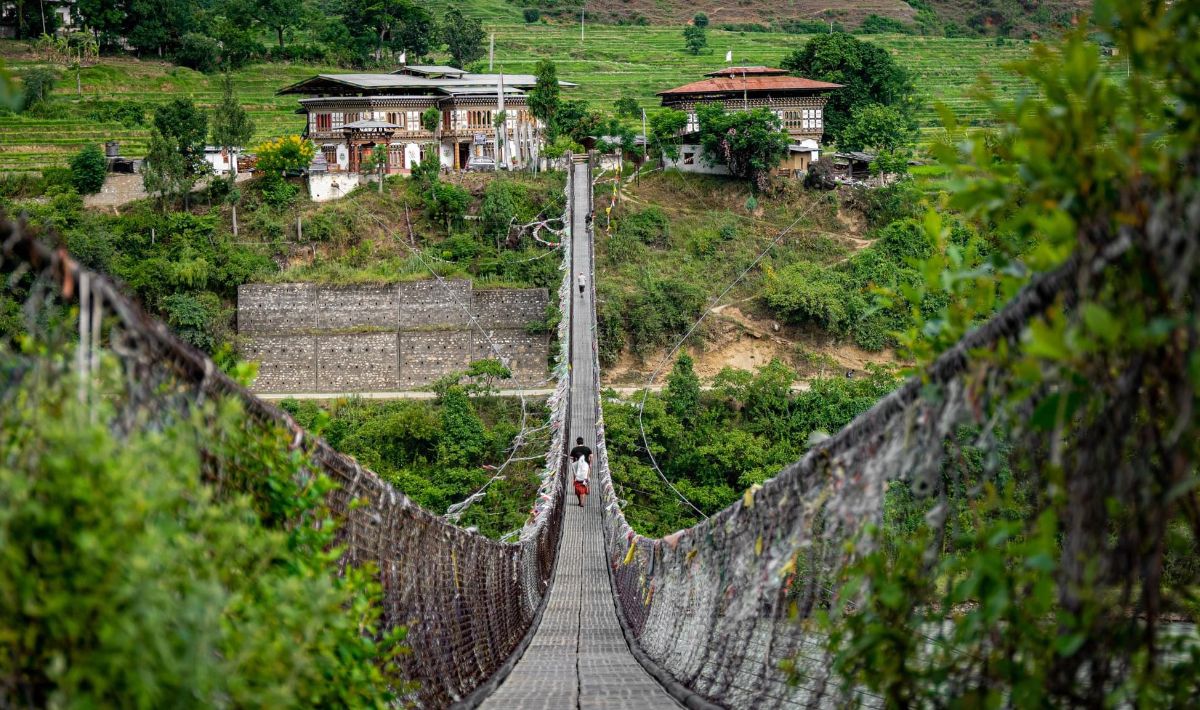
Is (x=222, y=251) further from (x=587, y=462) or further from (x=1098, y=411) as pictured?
(x=1098, y=411)

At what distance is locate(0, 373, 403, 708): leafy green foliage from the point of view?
1.72 meters

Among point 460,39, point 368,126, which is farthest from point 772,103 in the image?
point 460,39

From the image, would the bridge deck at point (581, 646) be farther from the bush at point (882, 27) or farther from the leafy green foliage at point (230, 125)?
the bush at point (882, 27)

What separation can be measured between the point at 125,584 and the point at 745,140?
2095cm

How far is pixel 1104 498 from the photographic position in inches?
76.0

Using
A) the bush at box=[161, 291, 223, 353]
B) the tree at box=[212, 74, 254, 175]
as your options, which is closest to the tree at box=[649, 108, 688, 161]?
the tree at box=[212, 74, 254, 175]

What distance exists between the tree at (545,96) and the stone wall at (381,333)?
16.2 feet

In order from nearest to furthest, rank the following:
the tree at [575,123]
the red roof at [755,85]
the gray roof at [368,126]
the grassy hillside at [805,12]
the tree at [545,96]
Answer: the gray roof at [368,126] → the tree at [545,96] → the tree at [575,123] → the red roof at [755,85] → the grassy hillside at [805,12]

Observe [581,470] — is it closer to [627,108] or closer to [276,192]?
[276,192]

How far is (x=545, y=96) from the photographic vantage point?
74.7 ft

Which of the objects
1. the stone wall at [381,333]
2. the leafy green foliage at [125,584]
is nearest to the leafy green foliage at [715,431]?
the stone wall at [381,333]

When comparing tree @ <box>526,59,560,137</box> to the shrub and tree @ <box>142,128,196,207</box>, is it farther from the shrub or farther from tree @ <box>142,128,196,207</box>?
tree @ <box>142,128,196,207</box>

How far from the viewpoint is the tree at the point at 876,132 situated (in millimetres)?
23109

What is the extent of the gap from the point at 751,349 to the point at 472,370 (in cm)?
402
